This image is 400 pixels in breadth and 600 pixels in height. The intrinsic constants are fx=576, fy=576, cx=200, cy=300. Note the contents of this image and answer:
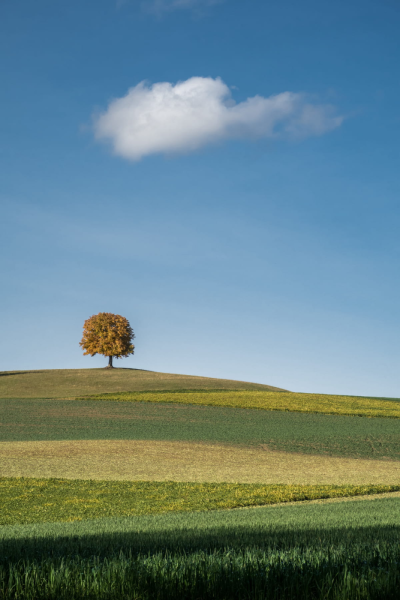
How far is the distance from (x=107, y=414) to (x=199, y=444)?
47.1 feet

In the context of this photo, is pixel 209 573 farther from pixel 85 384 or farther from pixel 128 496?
pixel 85 384

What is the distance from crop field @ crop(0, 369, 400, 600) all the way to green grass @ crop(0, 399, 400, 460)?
0.14 m

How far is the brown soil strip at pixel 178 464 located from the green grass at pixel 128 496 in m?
1.64

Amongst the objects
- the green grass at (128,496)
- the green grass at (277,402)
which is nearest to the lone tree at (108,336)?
the green grass at (277,402)

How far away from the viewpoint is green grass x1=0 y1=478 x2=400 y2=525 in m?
14.7

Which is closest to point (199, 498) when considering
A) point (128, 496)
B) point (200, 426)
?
point (128, 496)

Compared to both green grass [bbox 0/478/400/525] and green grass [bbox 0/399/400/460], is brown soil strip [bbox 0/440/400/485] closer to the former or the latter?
green grass [bbox 0/478/400/525]

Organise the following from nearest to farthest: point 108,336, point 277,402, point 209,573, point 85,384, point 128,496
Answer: point 209,573
point 128,496
point 277,402
point 85,384
point 108,336

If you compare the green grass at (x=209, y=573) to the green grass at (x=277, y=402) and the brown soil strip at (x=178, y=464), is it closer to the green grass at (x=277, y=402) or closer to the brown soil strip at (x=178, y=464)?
the brown soil strip at (x=178, y=464)

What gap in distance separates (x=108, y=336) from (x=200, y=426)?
60.2 metres

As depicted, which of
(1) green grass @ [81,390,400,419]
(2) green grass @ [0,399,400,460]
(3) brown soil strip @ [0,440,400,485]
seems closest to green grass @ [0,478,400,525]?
(3) brown soil strip @ [0,440,400,485]

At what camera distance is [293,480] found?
68.7ft

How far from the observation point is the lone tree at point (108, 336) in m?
95.6

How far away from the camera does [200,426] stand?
3747 cm
